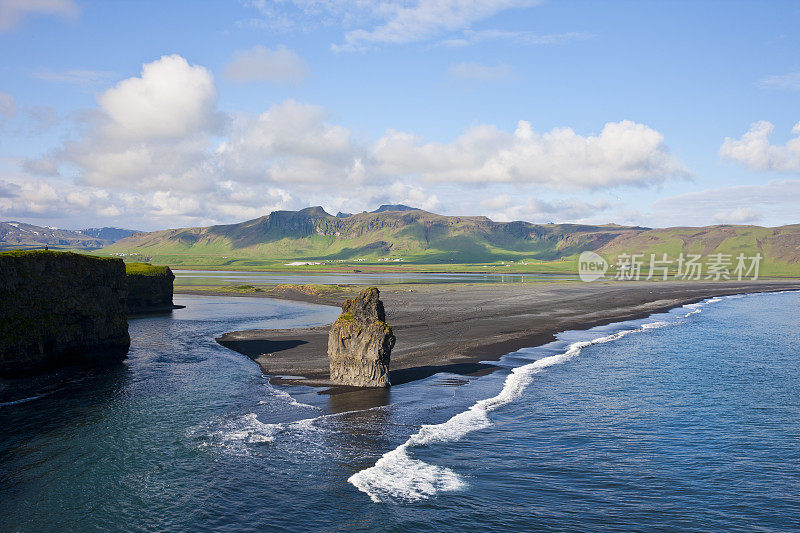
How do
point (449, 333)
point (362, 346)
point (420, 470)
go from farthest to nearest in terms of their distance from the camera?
point (449, 333) → point (362, 346) → point (420, 470)

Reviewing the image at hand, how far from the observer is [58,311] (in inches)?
1740

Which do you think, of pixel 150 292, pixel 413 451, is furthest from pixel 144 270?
pixel 413 451

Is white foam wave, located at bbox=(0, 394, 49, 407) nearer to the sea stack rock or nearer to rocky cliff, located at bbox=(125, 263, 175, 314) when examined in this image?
the sea stack rock

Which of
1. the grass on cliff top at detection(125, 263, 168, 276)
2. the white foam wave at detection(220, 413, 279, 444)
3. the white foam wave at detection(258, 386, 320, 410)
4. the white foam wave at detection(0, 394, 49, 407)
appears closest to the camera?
the white foam wave at detection(220, 413, 279, 444)

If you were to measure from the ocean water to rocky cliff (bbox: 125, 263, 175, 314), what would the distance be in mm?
56298

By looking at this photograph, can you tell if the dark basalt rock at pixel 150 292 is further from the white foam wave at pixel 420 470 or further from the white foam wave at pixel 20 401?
the white foam wave at pixel 420 470

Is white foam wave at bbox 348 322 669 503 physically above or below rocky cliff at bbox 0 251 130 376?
below

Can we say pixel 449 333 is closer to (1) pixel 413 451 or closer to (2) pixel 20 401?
(1) pixel 413 451

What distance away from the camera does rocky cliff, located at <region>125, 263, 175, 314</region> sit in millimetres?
98625

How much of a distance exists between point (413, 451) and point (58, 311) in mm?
37122

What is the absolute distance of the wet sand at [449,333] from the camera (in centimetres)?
4834

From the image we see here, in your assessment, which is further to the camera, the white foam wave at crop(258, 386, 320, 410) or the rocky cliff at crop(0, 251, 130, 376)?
the rocky cliff at crop(0, 251, 130, 376)

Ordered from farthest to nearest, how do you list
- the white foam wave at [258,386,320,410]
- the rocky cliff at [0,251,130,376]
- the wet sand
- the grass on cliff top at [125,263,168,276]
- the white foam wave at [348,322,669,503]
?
the grass on cliff top at [125,263,168,276] → the wet sand → the rocky cliff at [0,251,130,376] → the white foam wave at [258,386,320,410] → the white foam wave at [348,322,669,503]

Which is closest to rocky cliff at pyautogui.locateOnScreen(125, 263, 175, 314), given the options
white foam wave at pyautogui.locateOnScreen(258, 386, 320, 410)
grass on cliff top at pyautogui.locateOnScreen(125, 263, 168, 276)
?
grass on cliff top at pyautogui.locateOnScreen(125, 263, 168, 276)
